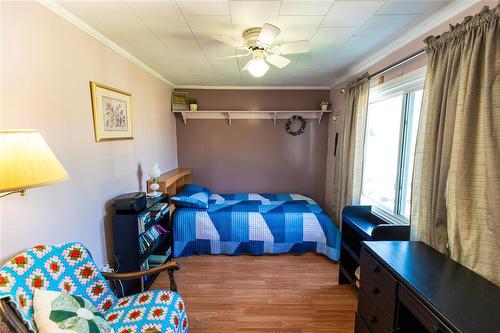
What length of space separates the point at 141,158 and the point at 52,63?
1376mm

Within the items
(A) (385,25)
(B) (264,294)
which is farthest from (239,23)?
(B) (264,294)

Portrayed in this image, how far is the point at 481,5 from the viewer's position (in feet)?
4.45

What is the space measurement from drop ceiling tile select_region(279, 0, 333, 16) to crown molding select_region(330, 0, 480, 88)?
80 centimetres

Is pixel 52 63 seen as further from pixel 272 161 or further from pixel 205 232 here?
pixel 272 161

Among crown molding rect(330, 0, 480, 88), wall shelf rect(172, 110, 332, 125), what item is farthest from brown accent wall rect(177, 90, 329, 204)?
crown molding rect(330, 0, 480, 88)

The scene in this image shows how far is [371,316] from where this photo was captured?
1477 millimetres

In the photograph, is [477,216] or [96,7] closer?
[477,216]

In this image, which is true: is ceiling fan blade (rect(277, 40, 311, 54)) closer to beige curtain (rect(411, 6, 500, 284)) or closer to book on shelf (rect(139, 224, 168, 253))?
beige curtain (rect(411, 6, 500, 284))

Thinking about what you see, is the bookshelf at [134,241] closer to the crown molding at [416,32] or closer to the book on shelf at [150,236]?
the book on shelf at [150,236]

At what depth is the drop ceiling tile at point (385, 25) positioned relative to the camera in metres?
1.68

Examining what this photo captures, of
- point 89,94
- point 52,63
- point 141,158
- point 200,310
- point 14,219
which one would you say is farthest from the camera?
point 141,158

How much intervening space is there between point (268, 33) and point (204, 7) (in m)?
A: 0.46

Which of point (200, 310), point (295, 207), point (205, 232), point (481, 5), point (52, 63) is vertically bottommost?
point (200, 310)

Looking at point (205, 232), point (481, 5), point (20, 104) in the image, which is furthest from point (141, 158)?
point (481, 5)
